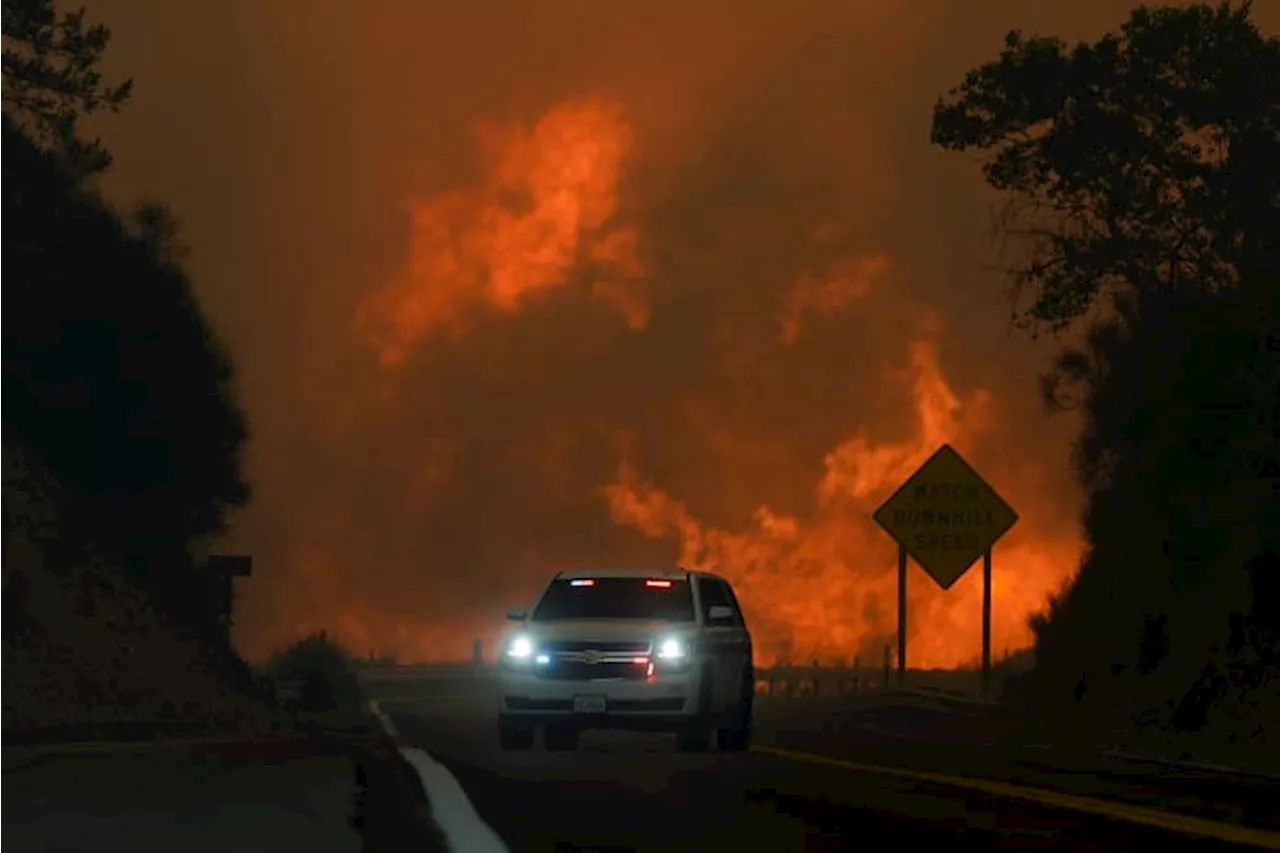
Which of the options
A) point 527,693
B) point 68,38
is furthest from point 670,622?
point 68,38

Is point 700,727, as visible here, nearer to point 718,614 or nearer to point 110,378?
point 718,614

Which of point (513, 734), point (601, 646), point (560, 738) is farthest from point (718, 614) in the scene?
point (513, 734)

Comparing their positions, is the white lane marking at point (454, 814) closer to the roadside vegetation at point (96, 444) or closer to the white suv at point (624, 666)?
the white suv at point (624, 666)

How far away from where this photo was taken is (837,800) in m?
18.5

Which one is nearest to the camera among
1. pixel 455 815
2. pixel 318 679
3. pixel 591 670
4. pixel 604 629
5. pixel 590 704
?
pixel 455 815

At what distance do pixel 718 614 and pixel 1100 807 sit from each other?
42.8 ft

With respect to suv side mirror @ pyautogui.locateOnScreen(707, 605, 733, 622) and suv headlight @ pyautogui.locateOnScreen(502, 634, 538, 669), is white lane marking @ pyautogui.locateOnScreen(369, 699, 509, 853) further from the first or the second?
suv side mirror @ pyautogui.locateOnScreen(707, 605, 733, 622)

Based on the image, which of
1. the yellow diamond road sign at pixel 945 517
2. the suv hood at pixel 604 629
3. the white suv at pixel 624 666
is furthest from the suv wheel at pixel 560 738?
the yellow diamond road sign at pixel 945 517

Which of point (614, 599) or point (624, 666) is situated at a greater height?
point (614, 599)

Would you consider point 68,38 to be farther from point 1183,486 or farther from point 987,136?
point 1183,486

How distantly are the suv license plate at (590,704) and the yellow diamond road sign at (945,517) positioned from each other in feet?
45.9

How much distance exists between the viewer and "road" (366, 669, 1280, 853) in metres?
14.9

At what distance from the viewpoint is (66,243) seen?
198 feet

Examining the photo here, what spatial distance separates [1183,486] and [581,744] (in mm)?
7656
